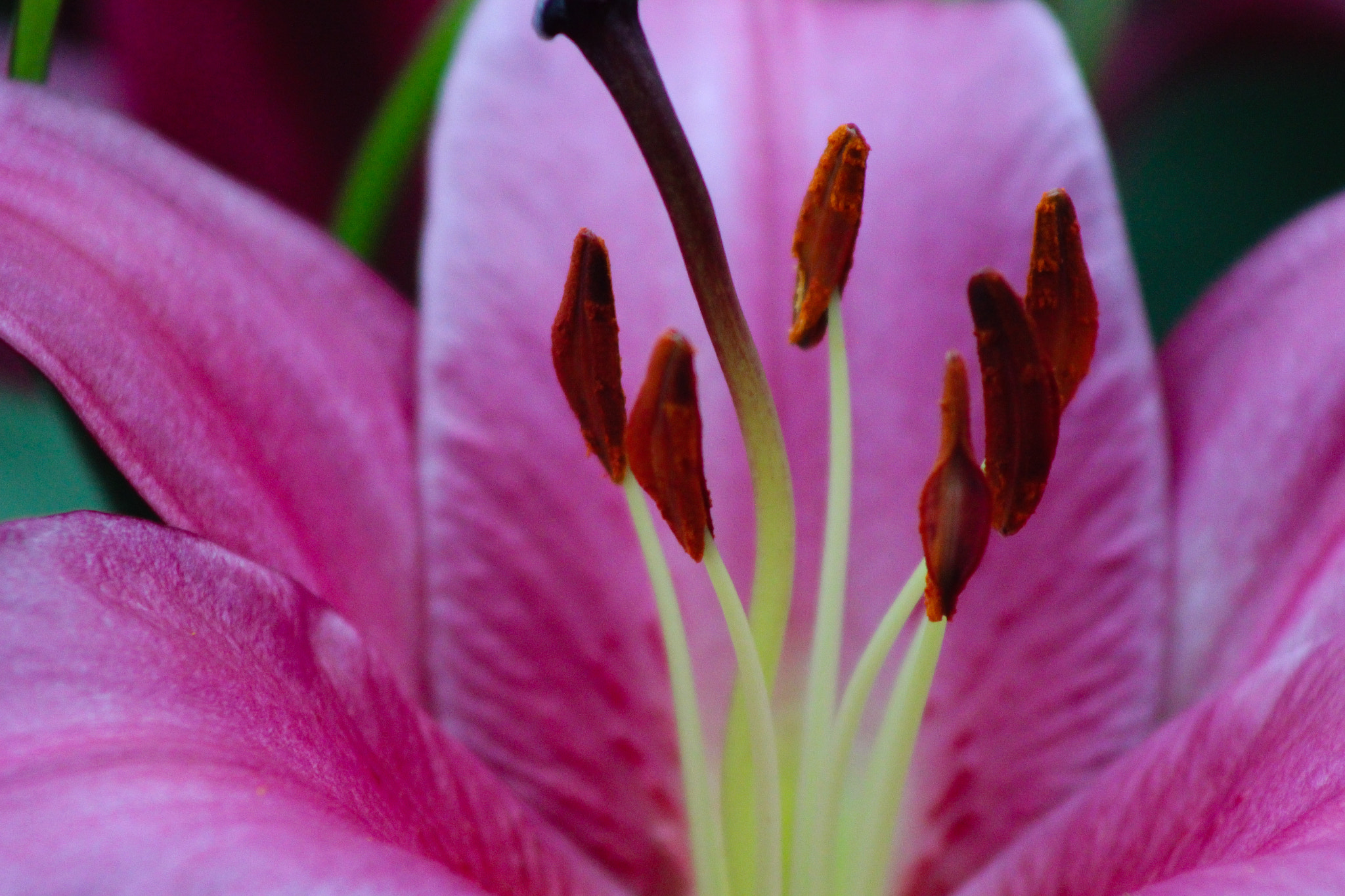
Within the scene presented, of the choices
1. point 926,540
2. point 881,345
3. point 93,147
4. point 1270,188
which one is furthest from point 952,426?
point 1270,188

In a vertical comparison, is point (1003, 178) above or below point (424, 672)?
above

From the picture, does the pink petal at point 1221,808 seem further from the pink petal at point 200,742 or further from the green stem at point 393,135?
the green stem at point 393,135

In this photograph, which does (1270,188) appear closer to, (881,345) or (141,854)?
(881,345)

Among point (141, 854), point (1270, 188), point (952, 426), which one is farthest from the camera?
point (1270, 188)

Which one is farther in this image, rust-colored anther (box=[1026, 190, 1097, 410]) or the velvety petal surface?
the velvety petal surface

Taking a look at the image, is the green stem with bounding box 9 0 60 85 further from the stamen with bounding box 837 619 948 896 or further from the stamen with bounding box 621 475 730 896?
the stamen with bounding box 837 619 948 896

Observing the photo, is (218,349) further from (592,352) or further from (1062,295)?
(1062,295)

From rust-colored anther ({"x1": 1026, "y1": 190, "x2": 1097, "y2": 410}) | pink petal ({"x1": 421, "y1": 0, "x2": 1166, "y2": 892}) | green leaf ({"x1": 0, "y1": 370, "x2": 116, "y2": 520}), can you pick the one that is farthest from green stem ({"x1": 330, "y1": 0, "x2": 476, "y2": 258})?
rust-colored anther ({"x1": 1026, "y1": 190, "x2": 1097, "y2": 410})
